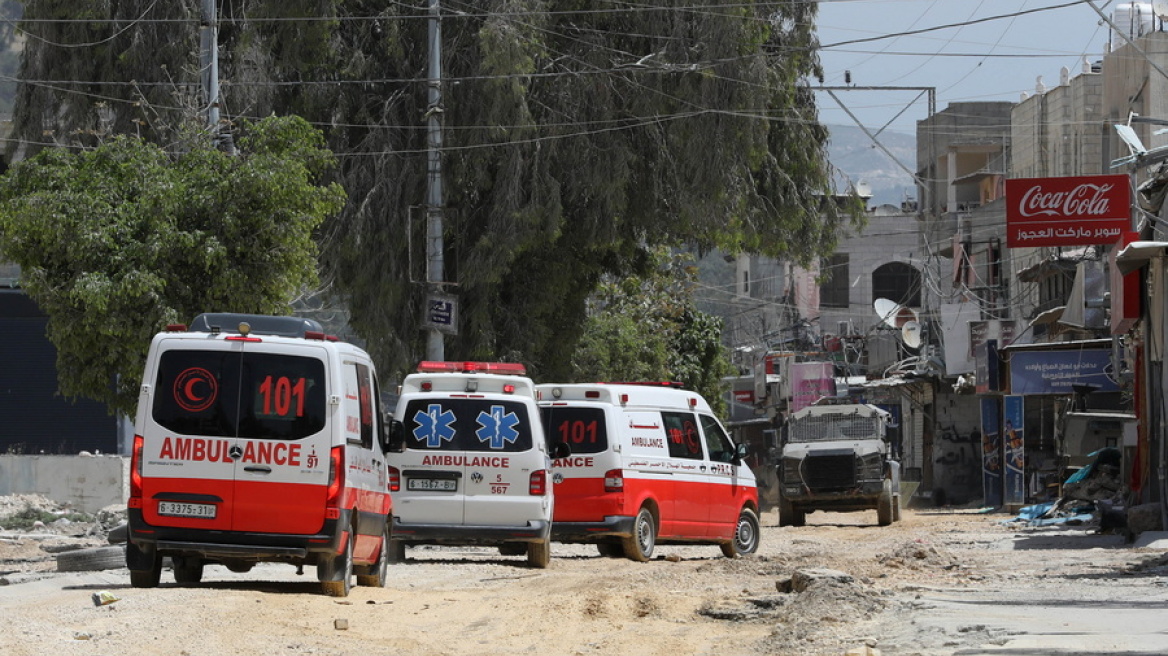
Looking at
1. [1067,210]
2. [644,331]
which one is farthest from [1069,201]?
[644,331]

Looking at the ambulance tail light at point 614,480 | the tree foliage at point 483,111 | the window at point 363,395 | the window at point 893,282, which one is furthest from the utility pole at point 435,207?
the window at point 893,282

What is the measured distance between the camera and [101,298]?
61.5ft

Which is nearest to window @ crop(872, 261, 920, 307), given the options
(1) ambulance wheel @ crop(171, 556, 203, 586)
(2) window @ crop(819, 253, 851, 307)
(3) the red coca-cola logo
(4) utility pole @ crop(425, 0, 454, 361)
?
(2) window @ crop(819, 253, 851, 307)

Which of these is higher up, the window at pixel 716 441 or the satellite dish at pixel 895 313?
the satellite dish at pixel 895 313

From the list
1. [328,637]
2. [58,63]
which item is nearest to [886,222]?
[58,63]

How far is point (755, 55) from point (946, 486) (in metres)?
24.6

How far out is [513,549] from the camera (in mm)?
20172

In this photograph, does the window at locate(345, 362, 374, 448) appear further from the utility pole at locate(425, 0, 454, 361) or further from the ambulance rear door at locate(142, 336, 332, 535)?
the utility pole at locate(425, 0, 454, 361)

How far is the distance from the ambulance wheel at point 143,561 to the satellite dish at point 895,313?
44.5 metres

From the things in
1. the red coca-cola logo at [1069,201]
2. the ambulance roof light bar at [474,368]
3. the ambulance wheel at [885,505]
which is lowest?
the ambulance wheel at [885,505]

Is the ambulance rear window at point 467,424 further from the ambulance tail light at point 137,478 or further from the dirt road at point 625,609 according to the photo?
the ambulance tail light at point 137,478

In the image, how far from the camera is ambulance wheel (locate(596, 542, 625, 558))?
836 inches

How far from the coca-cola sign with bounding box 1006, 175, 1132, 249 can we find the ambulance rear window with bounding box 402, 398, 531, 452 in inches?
479

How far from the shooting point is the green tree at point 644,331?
134 feet
